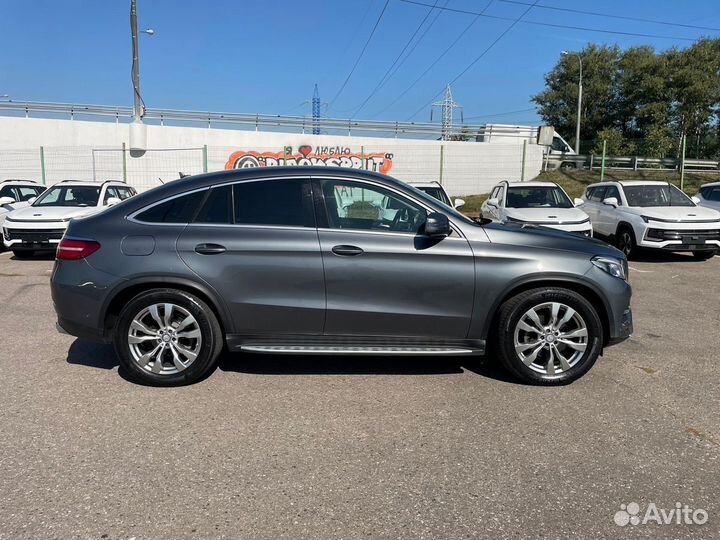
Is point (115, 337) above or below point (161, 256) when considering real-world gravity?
below

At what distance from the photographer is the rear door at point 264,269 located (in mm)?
4160

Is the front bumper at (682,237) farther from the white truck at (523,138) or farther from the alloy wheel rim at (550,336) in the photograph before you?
the white truck at (523,138)

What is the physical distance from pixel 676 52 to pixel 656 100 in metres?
3.91

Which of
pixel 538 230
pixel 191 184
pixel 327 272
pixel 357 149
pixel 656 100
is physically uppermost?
pixel 656 100

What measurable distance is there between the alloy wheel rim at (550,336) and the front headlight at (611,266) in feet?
1.37

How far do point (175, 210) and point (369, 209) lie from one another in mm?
1532

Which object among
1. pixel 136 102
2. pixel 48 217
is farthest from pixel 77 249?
pixel 136 102

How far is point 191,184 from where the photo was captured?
4.41m

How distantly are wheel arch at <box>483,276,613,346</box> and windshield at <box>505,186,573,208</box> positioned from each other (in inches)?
320

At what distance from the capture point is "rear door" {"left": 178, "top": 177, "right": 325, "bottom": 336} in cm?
416

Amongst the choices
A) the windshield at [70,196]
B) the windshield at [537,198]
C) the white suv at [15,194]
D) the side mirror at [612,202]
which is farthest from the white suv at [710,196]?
the white suv at [15,194]

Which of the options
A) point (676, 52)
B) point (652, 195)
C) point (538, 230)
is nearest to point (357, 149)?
point (652, 195)

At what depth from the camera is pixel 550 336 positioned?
4.26 meters

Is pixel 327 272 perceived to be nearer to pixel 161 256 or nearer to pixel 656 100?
pixel 161 256
